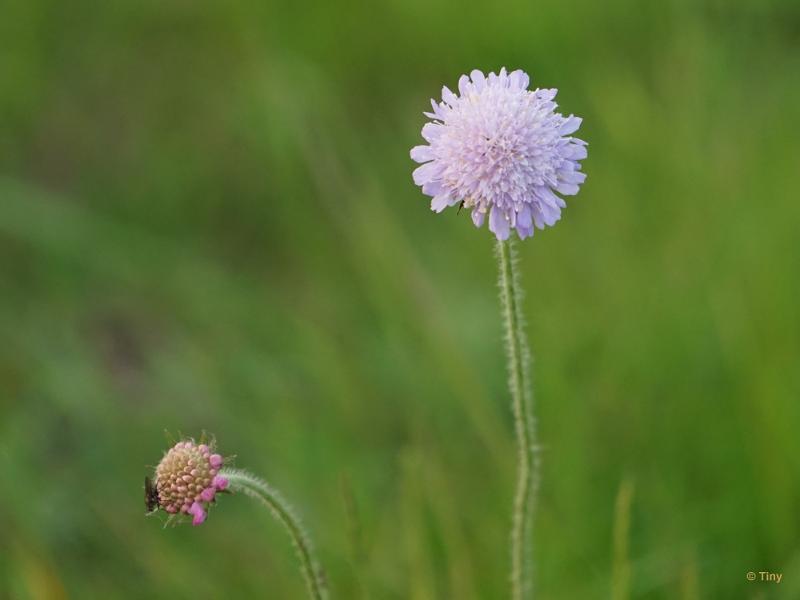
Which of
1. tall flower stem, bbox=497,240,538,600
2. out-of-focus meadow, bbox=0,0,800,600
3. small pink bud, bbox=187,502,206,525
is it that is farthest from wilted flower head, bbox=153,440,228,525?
tall flower stem, bbox=497,240,538,600

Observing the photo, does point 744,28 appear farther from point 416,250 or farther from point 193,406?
→ point 193,406

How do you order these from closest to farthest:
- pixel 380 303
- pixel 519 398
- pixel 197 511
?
pixel 197 511 < pixel 519 398 < pixel 380 303

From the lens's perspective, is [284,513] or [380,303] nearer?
[284,513]

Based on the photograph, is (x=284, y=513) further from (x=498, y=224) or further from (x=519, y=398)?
(x=498, y=224)

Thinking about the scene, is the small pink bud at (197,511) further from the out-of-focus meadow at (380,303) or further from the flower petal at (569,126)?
the flower petal at (569,126)

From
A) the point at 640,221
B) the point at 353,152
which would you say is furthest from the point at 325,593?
the point at 353,152

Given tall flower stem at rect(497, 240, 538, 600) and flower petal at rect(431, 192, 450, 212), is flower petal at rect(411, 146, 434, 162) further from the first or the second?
tall flower stem at rect(497, 240, 538, 600)

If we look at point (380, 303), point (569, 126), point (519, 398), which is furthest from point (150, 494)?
point (380, 303)

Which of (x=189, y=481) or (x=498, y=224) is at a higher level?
(x=498, y=224)
